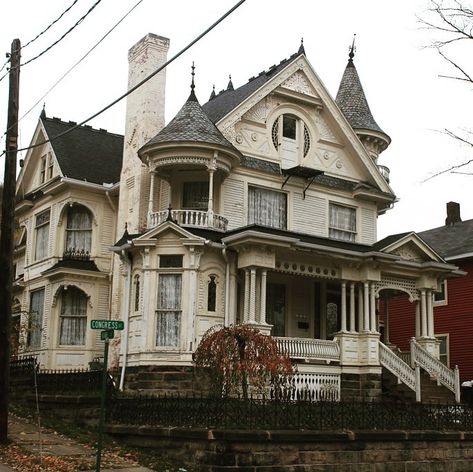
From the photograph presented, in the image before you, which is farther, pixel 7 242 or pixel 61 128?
pixel 61 128

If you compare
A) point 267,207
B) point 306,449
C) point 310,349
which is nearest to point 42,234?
point 267,207

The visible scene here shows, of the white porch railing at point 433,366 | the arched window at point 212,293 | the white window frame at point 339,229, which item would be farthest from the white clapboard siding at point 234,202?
the white porch railing at point 433,366

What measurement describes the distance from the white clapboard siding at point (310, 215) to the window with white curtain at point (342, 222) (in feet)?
1.54

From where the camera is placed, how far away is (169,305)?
76.6 ft

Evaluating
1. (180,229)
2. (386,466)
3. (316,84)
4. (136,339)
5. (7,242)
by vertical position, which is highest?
(316,84)

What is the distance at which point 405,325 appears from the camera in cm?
3791

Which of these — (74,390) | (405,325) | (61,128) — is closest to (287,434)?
(74,390)

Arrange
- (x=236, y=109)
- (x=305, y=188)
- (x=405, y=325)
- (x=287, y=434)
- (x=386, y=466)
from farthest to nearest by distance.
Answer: (x=405, y=325), (x=305, y=188), (x=236, y=109), (x=386, y=466), (x=287, y=434)

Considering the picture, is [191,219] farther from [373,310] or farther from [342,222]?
[342,222]

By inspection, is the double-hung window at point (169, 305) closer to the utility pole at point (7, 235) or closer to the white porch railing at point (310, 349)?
the white porch railing at point (310, 349)

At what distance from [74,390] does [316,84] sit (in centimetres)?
1432

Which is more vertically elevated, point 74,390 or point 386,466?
point 74,390

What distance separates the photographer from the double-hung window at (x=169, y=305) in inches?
912

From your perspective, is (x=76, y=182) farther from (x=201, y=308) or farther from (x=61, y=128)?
(x=201, y=308)
